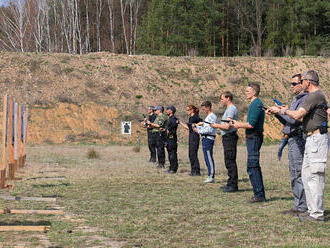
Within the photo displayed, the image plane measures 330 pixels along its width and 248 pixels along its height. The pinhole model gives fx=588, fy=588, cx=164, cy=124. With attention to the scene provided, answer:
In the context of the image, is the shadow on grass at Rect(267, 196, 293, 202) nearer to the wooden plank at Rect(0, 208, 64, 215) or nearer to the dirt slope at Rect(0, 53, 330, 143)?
the wooden plank at Rect(0, 208, 64, 215)

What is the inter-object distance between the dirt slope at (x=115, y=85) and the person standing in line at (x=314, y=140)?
3072 cm

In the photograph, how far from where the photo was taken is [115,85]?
150 ft

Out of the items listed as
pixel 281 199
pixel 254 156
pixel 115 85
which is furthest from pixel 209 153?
pixel 115 85

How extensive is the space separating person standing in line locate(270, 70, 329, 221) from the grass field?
36 centimetres

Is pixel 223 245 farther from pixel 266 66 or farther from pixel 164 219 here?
pixel 266 66

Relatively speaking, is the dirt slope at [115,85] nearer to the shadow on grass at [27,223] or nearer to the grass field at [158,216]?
the grass field at [158,216]

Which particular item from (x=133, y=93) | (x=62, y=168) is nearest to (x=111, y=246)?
(x=62, y=168)

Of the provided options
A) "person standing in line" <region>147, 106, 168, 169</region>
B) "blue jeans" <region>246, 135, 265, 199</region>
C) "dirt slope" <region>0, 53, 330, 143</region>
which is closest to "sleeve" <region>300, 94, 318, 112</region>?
"blue jeans" <region>246, 135, 265, 199</region>

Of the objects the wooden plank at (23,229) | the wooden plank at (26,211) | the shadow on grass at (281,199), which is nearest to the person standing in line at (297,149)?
the shadow on grass at (281,199)

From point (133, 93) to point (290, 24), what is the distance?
20703 mm

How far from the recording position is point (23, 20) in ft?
194

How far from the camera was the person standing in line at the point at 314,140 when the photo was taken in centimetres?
792

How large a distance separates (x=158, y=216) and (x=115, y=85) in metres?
37.3

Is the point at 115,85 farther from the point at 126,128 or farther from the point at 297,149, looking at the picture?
the point at 297,149
